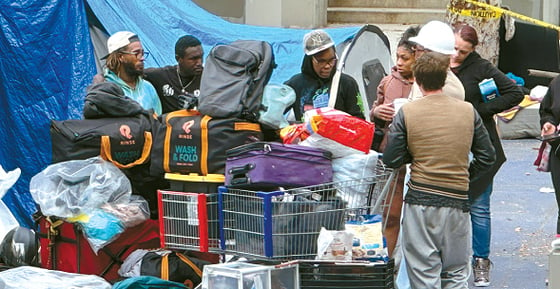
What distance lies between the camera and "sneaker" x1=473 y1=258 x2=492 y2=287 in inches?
310

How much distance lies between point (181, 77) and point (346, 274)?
2986mm

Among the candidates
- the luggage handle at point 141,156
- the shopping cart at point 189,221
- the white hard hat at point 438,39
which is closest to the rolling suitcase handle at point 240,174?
the shopping cart at point 189,221

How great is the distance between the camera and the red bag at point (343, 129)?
6.36 m

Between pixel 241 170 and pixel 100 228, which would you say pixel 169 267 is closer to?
pixel 100 228

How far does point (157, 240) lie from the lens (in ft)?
24.3

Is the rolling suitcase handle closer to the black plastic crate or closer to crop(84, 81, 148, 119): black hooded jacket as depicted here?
the black plastic crate

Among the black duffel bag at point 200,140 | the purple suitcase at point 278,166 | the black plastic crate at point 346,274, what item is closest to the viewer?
the black plastic crate at point 346,274

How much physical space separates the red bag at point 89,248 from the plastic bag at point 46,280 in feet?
0.83

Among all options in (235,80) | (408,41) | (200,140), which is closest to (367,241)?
(200,140)

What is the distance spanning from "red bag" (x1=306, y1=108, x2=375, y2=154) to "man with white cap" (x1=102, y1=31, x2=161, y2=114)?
2057 mm

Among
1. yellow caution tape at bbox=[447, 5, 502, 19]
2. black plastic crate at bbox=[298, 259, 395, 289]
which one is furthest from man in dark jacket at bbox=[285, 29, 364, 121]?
yellow caution tape at bbox=[447, 5, 502, 19]

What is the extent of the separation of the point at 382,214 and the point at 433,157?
58 centimetres

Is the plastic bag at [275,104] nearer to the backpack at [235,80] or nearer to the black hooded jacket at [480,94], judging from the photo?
the backpack at [235,80]

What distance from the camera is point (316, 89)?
7.89m
